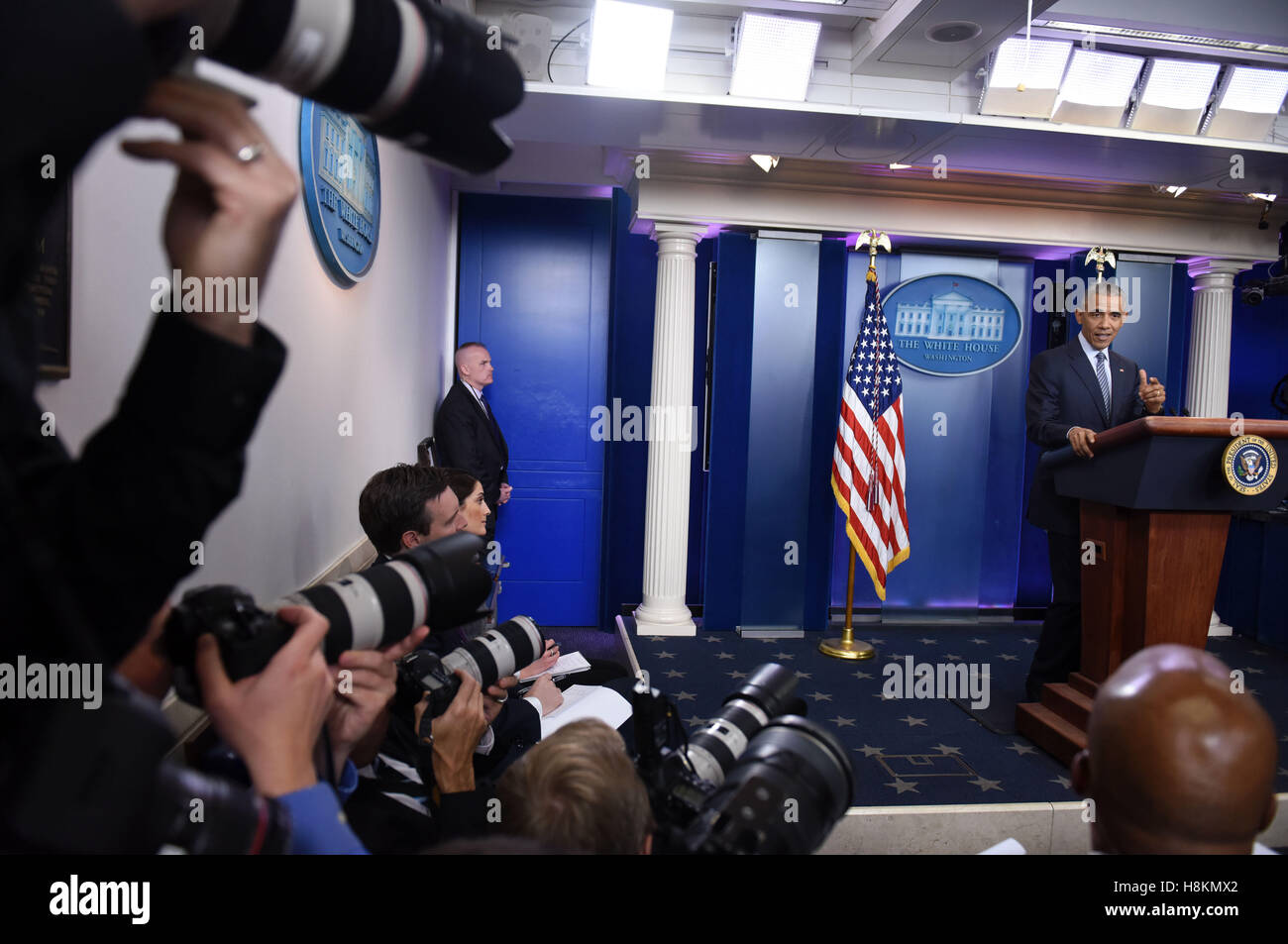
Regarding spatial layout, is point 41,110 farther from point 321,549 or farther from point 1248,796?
point 321,549

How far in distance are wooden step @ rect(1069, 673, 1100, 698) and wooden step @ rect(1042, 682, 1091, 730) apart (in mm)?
13

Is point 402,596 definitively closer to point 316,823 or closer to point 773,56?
point 316,823

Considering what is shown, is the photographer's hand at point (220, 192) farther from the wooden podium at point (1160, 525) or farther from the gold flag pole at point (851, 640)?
the gold flag pole at point (851, 640)

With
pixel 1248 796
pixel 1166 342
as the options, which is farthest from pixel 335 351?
Answer: pixel 1166 342

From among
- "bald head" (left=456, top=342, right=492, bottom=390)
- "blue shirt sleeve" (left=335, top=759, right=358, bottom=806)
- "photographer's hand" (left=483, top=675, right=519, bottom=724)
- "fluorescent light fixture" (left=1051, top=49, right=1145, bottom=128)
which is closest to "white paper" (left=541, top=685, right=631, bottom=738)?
"photographer's hand" (left=483, top=675, right=519, bottom=724)

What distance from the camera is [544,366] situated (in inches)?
191

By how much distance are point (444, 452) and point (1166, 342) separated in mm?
4002

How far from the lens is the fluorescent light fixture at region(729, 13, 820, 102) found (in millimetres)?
3277

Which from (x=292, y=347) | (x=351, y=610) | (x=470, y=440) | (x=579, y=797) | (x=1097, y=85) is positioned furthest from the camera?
(x=470, y=440)

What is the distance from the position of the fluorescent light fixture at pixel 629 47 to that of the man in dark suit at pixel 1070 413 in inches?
72.7

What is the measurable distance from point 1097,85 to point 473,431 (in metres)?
3.11

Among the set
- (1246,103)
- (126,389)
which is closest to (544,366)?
(1246,103)

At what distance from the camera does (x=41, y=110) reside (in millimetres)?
376
